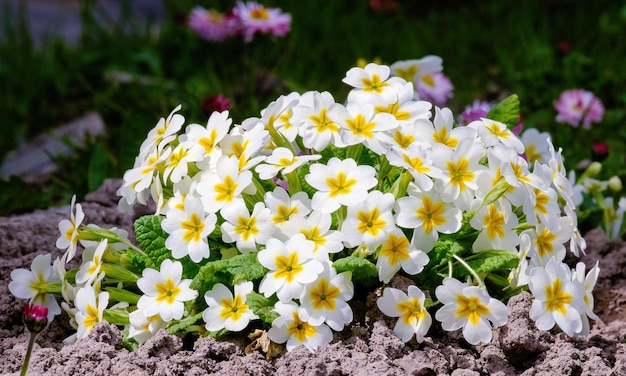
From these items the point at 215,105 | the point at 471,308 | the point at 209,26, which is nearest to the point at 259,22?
the point at 209,26

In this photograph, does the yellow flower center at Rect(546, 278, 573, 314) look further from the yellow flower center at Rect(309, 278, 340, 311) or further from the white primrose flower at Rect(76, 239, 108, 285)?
the white primrose flower at Rect(76, 239, 108, 285)

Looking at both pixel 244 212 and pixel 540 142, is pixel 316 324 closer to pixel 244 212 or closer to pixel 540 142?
pixel 244 212

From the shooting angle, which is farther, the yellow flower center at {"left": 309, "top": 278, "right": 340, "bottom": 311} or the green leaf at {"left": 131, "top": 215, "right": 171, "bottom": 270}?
the green leaf at {"left": 131, "top": 215, "right": 171, "bottom": 270}

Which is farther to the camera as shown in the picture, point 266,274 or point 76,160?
point 76,160

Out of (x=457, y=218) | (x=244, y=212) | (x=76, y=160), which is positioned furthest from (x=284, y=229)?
(x=76, y=160)

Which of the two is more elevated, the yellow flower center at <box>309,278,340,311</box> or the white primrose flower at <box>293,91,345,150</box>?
the white primrose flower at <box>293,91,345,150</box>

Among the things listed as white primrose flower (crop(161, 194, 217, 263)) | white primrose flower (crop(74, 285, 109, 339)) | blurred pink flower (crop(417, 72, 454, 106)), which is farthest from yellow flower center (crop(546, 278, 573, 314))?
blurred pink flower (crop(417, 72, 454, 106))

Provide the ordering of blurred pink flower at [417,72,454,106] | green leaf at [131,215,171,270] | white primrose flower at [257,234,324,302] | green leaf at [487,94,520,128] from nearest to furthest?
white primrose flower at [257,234,324,302] → green leaf at [131,215,171,270] → green leaf at [487,94,520,128] → blurred pink flower at [417,72,454,106]
